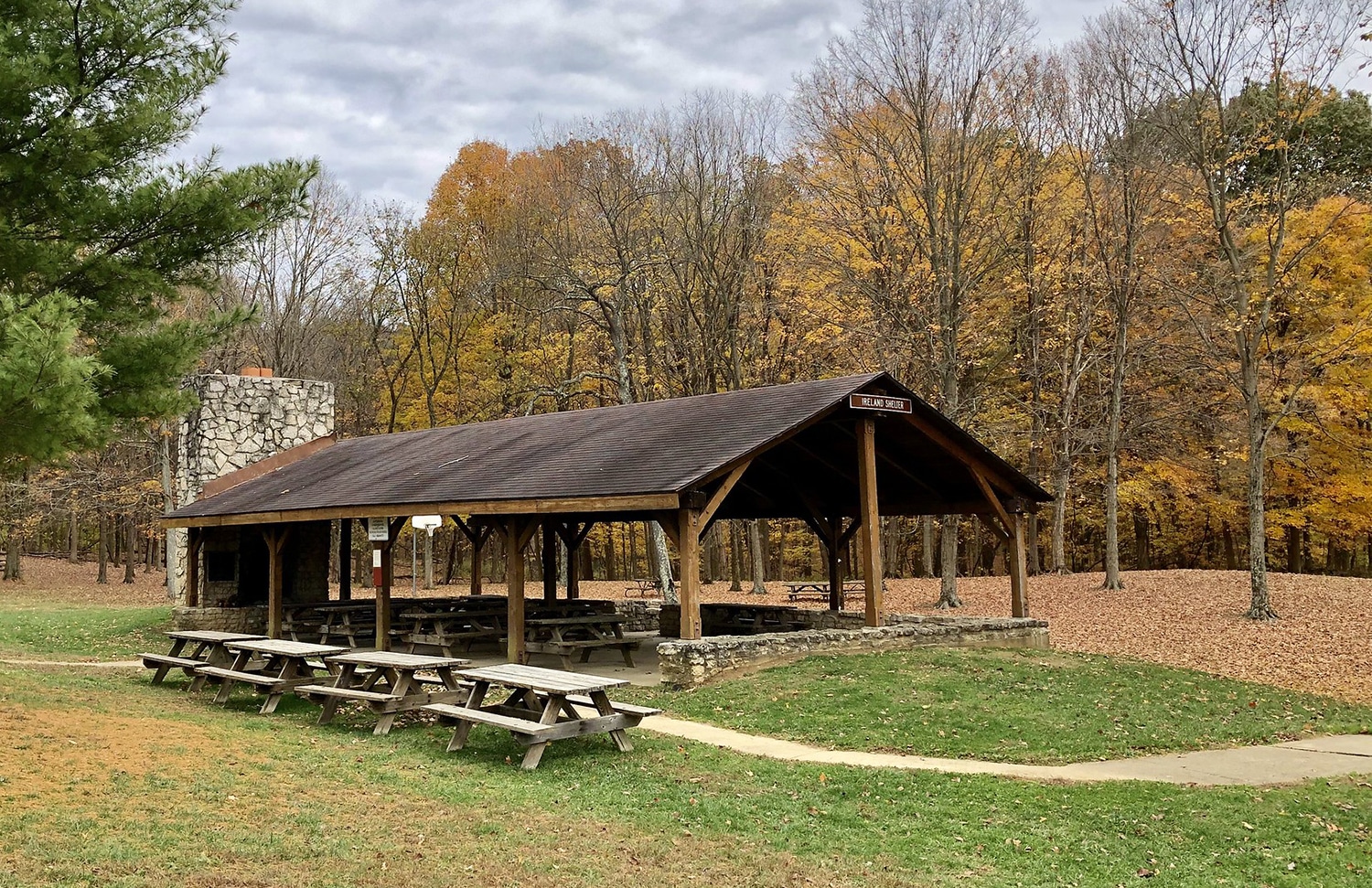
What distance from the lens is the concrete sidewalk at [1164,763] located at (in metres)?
7.60

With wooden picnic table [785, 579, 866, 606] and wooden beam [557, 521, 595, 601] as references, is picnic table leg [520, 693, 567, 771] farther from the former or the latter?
wooden picnic table [785, 579, 866, 606]

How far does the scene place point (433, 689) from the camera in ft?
37.3

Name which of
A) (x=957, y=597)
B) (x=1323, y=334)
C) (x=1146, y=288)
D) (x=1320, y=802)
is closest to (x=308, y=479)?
(x=957, y=597)

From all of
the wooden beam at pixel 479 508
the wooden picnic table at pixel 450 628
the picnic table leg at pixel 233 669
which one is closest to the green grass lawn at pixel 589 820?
the picnic table leg at pixel 233 669

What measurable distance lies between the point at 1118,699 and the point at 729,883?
6899 mm

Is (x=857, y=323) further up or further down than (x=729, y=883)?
further up

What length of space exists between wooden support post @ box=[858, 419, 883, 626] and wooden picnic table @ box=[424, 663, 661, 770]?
560 cm

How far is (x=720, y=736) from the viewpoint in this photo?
886cm

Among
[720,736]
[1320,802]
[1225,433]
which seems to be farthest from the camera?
[1225,433]

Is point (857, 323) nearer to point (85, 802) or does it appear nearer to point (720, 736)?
point (720, 736)

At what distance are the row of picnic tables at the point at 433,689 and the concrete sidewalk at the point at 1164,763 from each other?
1.13 metres

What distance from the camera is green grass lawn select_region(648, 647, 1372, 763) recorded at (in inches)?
345

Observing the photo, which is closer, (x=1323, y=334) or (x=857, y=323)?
(x=1323, y=334)

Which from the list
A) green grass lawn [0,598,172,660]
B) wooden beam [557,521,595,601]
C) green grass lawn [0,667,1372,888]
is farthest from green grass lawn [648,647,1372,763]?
green grass lawn [0,598,172,660]
